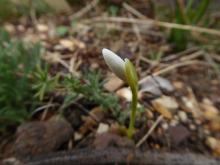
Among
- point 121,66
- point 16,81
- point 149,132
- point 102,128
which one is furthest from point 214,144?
point 16,81

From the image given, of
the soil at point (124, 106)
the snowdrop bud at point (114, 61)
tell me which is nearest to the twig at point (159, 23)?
the soil at point (124, 106)

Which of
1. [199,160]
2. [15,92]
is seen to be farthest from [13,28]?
[199,160]

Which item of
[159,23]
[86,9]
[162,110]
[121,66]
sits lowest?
[162,110]

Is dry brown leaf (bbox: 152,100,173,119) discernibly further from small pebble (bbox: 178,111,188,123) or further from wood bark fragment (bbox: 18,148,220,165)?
wood bark fragment (bbox: 18,148,220,165)

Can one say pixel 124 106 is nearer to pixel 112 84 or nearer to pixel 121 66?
pixel 112 84

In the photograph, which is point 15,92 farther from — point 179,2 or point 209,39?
point 209,39

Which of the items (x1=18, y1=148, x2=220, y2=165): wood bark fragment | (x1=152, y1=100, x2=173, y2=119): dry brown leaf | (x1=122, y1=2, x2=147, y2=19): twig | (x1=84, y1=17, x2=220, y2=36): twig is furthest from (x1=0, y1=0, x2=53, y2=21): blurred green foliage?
(x1=18, y1=148, x2=220, y2=165): wood bark fragment

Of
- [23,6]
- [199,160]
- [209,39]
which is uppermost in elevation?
[23,6]

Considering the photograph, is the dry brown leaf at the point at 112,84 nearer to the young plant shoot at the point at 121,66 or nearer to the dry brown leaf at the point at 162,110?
the dry brown leaf at the point at 162,110
